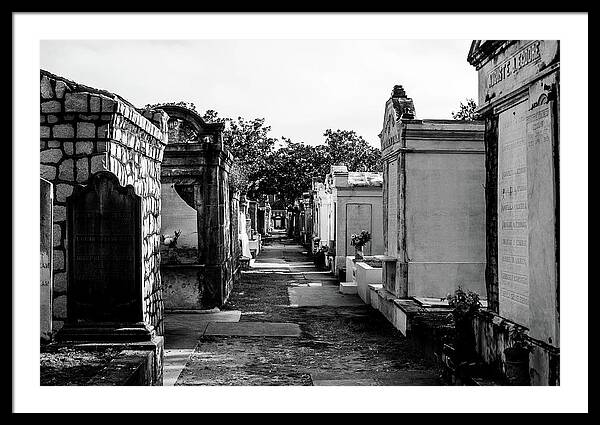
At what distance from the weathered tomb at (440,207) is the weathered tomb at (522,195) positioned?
4.15 m

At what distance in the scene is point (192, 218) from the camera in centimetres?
1346

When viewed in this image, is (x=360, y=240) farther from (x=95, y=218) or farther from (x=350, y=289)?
(x=95, y=218)

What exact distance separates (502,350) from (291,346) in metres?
3.81

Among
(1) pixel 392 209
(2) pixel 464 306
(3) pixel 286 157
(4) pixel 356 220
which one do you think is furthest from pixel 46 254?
(3) pixel 286 157

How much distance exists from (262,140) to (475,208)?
26.2 meters

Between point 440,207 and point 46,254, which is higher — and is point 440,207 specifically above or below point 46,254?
above

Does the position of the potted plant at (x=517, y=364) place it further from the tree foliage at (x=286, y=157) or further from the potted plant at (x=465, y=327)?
the tree foliage at (x=286, y=157)

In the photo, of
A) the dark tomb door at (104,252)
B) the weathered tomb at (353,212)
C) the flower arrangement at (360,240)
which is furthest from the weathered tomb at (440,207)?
the weathered tomb at (353,212)

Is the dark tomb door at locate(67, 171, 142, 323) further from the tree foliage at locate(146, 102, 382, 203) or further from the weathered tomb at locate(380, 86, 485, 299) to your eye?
the tree foliage at locate(146, 102, 382, 203)

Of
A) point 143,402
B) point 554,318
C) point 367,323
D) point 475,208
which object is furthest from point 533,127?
point 367,323

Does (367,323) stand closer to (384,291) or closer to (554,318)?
(384,291)

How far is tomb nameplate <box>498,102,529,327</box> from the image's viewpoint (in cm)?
659

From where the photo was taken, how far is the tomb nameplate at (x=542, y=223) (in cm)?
586
